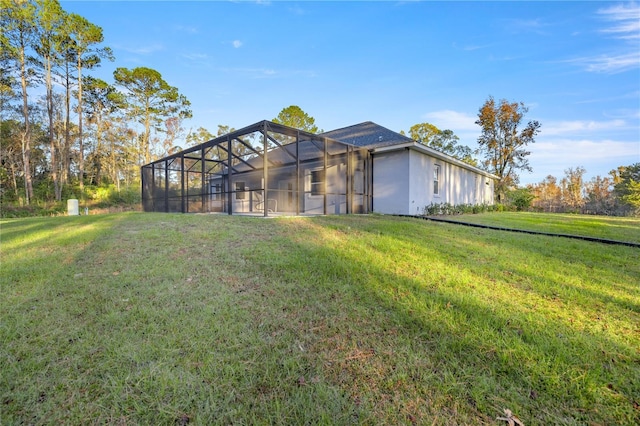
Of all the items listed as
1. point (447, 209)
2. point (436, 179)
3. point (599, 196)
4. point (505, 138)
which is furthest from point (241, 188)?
point (599, 196)

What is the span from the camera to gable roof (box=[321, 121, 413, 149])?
38.2 ft

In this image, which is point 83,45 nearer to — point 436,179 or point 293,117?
point 293,117

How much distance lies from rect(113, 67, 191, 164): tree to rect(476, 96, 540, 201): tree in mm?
29559

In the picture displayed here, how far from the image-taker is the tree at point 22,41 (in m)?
17.5

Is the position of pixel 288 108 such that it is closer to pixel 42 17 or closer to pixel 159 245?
pixel 42 17

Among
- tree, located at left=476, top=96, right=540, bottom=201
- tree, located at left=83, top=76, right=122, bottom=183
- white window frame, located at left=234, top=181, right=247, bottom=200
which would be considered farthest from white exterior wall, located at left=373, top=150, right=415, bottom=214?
tree, located at left=83, top=76, right=122, bottom=183

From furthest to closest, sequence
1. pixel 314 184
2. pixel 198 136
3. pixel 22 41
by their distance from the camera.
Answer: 1. pixel 198 136
2. pixel 22 41
3. pixel 314 184

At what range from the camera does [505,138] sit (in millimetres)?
24734

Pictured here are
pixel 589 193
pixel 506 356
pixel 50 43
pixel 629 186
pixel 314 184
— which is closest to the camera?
pixel 506 356

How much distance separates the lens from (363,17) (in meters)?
9.44

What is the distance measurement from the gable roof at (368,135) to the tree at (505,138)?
53.6 feet

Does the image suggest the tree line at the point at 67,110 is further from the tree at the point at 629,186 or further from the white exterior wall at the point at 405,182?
the tree at the point at 629,186

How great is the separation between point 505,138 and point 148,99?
3362cm

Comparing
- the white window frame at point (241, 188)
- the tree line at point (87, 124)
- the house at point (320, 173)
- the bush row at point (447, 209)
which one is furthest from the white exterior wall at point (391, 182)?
the tree line at point (87, 124)
